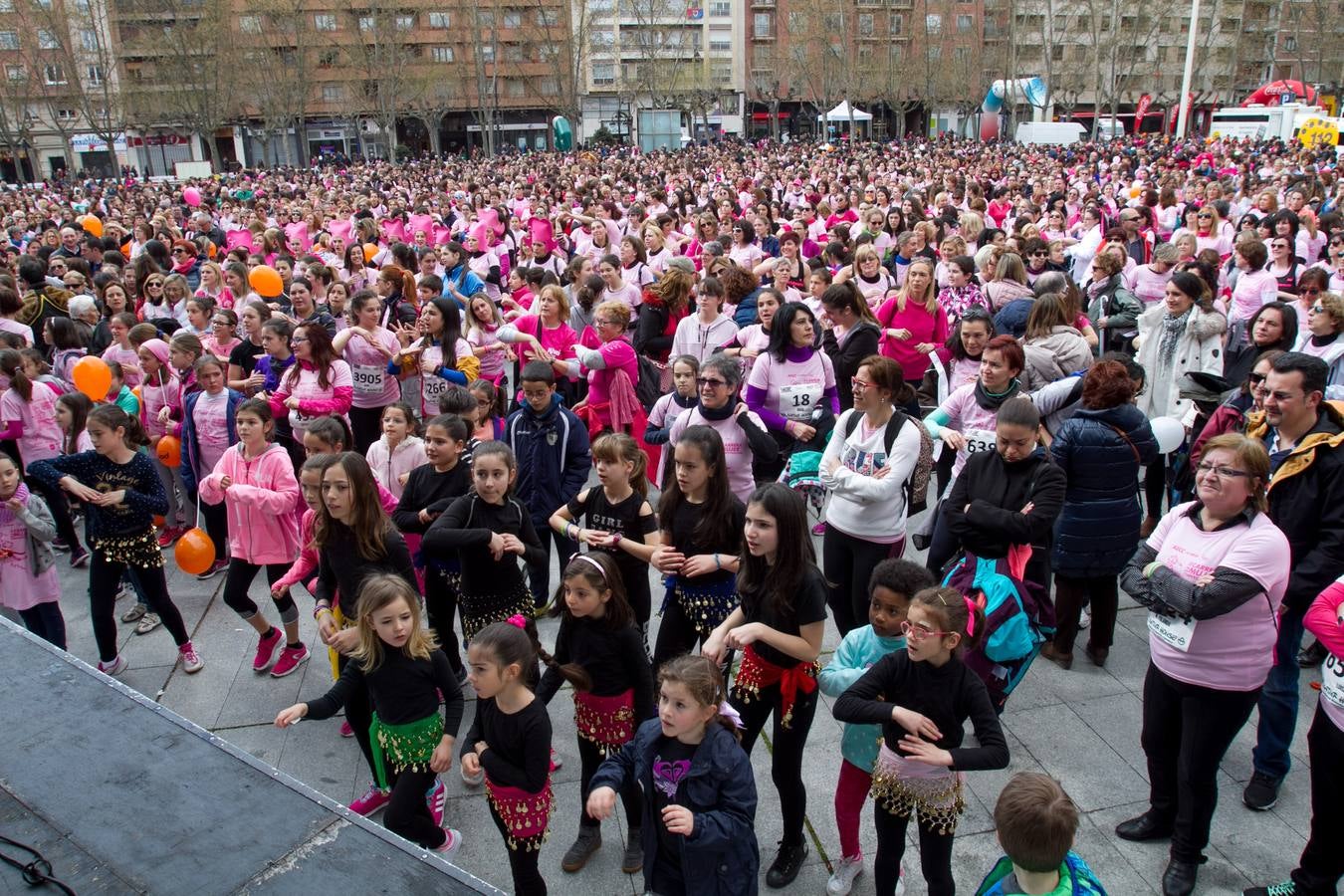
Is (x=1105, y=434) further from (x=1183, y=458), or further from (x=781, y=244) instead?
(x=781, y=244)

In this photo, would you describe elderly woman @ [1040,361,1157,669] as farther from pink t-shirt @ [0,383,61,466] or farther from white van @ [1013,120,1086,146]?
white van @ [1013,120,1086,146]

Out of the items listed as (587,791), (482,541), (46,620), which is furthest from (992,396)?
(46,620)

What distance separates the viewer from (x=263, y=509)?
5.31m

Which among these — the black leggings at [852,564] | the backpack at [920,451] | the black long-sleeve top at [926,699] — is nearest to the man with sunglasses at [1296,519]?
the backpack at [920,451]

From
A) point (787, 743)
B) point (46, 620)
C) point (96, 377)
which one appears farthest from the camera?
point (96, 377)

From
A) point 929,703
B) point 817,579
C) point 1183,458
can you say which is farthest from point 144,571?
point 1183,458

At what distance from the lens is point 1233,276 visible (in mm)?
9664

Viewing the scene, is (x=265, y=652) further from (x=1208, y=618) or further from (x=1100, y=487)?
(x=1208, y=618)

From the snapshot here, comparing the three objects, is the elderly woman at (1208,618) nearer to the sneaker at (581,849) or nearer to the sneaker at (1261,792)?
the sneaker at (1261,792)

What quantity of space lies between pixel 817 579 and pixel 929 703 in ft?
2.03

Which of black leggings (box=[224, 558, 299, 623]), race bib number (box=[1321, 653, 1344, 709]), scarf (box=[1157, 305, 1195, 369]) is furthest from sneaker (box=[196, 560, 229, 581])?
scarf (box=[1157, 305, 1195, 369])

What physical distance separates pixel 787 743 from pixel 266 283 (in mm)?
8385

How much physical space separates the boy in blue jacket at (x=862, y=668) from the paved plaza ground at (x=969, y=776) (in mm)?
258

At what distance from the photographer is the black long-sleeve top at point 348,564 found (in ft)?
14.5
